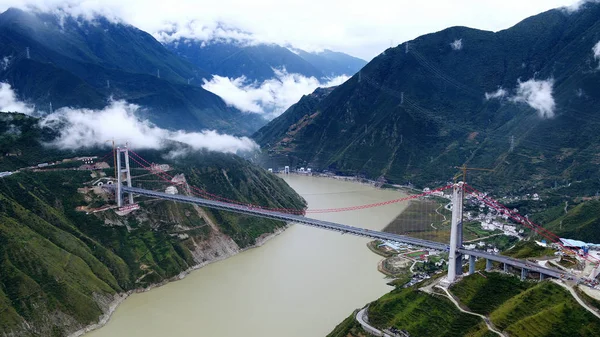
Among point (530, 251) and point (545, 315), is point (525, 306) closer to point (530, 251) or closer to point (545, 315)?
point (545, 315)

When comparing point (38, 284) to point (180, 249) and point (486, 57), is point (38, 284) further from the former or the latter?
point (486, 57)

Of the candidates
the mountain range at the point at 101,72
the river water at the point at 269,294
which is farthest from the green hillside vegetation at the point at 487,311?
the mountain range at the point at 101,72

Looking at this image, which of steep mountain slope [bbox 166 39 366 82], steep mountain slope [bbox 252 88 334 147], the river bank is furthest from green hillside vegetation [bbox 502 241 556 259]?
steep mountain slope [bbox 166 39 366 82]

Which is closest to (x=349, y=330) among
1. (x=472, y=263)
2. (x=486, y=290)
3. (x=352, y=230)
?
(x=486, y=290)

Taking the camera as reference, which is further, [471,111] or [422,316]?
[471,111]

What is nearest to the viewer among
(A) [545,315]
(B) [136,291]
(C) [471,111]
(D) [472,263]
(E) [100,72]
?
(A) [545,315]

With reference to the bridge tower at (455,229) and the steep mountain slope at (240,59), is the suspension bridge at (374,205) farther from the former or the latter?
the steep mountain slope at (240,59)
